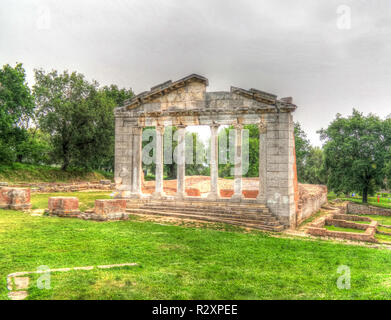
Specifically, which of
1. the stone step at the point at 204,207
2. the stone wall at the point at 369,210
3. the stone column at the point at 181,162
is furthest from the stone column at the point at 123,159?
the stone wall at the point at 369,210

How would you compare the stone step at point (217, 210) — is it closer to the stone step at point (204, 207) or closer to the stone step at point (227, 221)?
the stone step at point (204, 207)

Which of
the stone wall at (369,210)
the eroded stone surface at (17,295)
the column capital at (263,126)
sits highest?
the column capital at (263,126)

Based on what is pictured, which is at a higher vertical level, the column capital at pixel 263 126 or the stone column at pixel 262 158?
the column capital at pixel 263 126

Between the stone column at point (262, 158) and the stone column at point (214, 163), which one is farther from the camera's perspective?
the stone column at point (214, 163)

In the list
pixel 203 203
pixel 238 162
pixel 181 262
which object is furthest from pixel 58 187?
pixel 181 262

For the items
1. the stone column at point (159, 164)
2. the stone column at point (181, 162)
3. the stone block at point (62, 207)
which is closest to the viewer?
the stone block at point (62, 207)

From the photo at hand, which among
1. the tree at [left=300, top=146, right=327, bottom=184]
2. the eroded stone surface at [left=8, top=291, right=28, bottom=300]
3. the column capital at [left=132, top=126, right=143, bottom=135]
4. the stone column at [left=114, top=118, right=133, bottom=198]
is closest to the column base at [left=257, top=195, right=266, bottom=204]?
the stone column at [left=114, top=118, right=133, bottom=198]

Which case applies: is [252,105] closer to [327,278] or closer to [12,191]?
[327,278]

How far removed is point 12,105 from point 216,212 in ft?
83.3

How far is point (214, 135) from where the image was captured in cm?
1800

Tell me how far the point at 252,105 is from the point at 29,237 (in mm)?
12450

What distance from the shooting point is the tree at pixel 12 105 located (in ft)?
98.2

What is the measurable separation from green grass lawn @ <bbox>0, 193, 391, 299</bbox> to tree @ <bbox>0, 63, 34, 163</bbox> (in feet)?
69.8

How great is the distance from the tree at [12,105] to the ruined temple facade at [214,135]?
1718 centimetres
